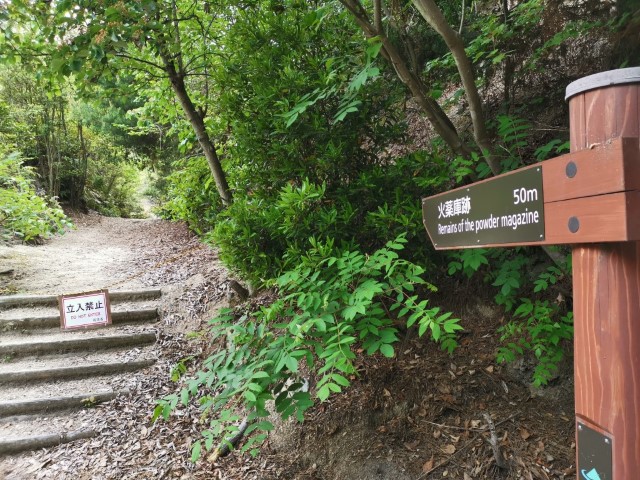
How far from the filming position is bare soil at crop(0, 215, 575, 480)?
2.72 metres

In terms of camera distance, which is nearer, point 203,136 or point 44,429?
point 44,429

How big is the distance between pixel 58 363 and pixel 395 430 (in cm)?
389

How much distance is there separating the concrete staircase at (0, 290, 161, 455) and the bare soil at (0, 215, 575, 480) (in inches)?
6.8

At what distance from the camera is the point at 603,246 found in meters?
1.10

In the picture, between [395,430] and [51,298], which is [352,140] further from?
[51,298]

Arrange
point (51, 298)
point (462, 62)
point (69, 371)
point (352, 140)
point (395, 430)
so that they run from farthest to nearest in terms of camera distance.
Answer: point (51, 298) → point (69, 371) → point (352, 140) → point (395, 430) → point (462, 62)

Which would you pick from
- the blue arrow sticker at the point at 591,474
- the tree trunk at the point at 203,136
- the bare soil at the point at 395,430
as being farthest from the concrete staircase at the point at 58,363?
the blue arrow sticker at the point at 591,474

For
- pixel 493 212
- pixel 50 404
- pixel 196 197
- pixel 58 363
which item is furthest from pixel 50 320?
pixel 493 212

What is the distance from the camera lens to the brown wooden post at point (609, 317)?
1053 millimetres

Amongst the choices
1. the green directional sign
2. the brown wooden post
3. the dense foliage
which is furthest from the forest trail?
the brown wooden post

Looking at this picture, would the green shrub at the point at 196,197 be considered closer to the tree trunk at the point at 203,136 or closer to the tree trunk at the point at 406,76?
the tree trunk at the point at 203,136

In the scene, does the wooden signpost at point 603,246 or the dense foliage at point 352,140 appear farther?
the dense foliage at point 352,140

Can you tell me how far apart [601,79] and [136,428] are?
4.23 meters

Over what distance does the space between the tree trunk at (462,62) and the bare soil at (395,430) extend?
4.25 feet
